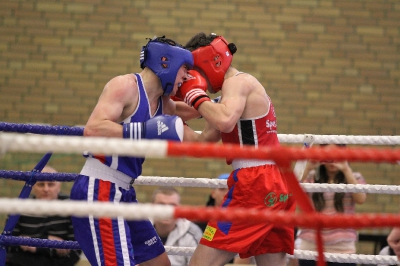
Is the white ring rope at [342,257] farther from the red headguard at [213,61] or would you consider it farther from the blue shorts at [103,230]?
the red headguard at [213,61]

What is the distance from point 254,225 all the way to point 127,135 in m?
0.74

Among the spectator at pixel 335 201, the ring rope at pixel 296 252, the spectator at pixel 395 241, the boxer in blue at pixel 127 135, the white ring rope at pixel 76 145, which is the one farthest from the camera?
the spectator at pixel 335 201

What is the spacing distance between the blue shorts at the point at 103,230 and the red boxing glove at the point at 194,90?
1.60ft

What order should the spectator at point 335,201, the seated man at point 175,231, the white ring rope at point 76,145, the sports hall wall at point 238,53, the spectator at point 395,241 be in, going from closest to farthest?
the white ring rope at point 76,145, the spectator at point 395,241, the spectator at point 335,201, the seated man at point 175,231, the sports hall wall at point 238,53

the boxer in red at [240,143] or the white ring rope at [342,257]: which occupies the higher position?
the boxer in red at [240,143]

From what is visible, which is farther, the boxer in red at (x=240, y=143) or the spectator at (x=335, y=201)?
the spectator at (x=335, y=201)

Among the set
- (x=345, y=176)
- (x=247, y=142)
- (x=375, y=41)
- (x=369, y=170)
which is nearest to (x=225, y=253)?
(x=247, y=142)

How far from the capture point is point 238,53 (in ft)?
20.9

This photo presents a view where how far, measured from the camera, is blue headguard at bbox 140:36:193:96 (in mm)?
2891

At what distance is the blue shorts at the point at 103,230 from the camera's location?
270cm

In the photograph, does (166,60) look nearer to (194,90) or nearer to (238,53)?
(194,90)

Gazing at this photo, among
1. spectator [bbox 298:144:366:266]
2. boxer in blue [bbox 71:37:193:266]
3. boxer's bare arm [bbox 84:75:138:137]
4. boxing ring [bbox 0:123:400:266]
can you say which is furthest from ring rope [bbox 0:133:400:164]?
spectator [bbox 298:144:366:266]

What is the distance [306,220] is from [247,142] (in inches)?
48.5

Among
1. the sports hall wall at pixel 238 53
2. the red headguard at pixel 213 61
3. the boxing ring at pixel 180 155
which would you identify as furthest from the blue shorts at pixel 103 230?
the sports hall wall at pixel 238 53
